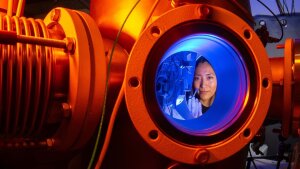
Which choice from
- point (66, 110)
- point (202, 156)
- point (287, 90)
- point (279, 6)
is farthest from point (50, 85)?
point (279, 6)

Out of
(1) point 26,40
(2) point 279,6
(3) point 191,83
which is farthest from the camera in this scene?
(2) point 279,6

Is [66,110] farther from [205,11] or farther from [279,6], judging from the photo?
[279,6]

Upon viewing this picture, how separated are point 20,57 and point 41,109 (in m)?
0.08

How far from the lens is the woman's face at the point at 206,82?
2.11ft

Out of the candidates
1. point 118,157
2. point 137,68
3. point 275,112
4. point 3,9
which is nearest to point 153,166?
point 118,157

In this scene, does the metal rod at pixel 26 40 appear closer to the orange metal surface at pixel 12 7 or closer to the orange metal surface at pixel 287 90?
the orange metal surface at pixel 12 7

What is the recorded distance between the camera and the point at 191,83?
69cm

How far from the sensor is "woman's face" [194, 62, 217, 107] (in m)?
0.64

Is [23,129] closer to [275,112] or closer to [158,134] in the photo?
[158,134]

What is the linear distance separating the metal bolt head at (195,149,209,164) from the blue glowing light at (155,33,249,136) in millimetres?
27

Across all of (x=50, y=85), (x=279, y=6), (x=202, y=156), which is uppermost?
(x=279, y=6)

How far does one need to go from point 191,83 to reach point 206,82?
43 mm

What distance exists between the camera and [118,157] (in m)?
0.56

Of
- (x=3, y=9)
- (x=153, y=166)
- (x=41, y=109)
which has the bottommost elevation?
(x=153, y=166)
